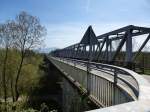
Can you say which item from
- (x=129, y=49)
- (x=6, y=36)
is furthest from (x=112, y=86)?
(x=6, y=36)

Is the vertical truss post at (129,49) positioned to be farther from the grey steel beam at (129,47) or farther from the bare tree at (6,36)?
the bare tree at (6,36)

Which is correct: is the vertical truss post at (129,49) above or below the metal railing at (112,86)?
above

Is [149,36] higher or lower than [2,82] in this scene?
higher

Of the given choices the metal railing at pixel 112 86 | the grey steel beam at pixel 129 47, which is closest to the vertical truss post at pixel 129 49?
the grey steel beam at pixel 129 47

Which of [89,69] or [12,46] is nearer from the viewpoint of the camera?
[89,69]

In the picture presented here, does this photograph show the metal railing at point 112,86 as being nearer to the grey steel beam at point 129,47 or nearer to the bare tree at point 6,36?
the grey steel beam at point 129,47

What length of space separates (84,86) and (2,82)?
74.8 ft

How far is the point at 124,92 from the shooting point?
592 cm

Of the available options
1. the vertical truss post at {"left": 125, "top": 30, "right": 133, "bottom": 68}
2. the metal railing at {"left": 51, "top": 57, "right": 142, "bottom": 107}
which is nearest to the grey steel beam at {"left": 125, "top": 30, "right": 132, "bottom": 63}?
the vertical truss post at {"left": 125, "top": 30, "right": 133, "bottom": 68}

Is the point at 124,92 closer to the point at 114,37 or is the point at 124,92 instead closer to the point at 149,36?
the point at 149,36

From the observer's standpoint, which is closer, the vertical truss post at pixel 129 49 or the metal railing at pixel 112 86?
the metal railing at pixel 112 86

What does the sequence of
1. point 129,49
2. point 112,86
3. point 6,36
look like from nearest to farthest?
1. point 112,86
2. point 129,49
3. point 6,36

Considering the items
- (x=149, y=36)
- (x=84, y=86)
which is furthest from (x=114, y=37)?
(x=84, y=86)

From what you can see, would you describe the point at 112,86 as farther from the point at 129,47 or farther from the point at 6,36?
the point at 6,36
